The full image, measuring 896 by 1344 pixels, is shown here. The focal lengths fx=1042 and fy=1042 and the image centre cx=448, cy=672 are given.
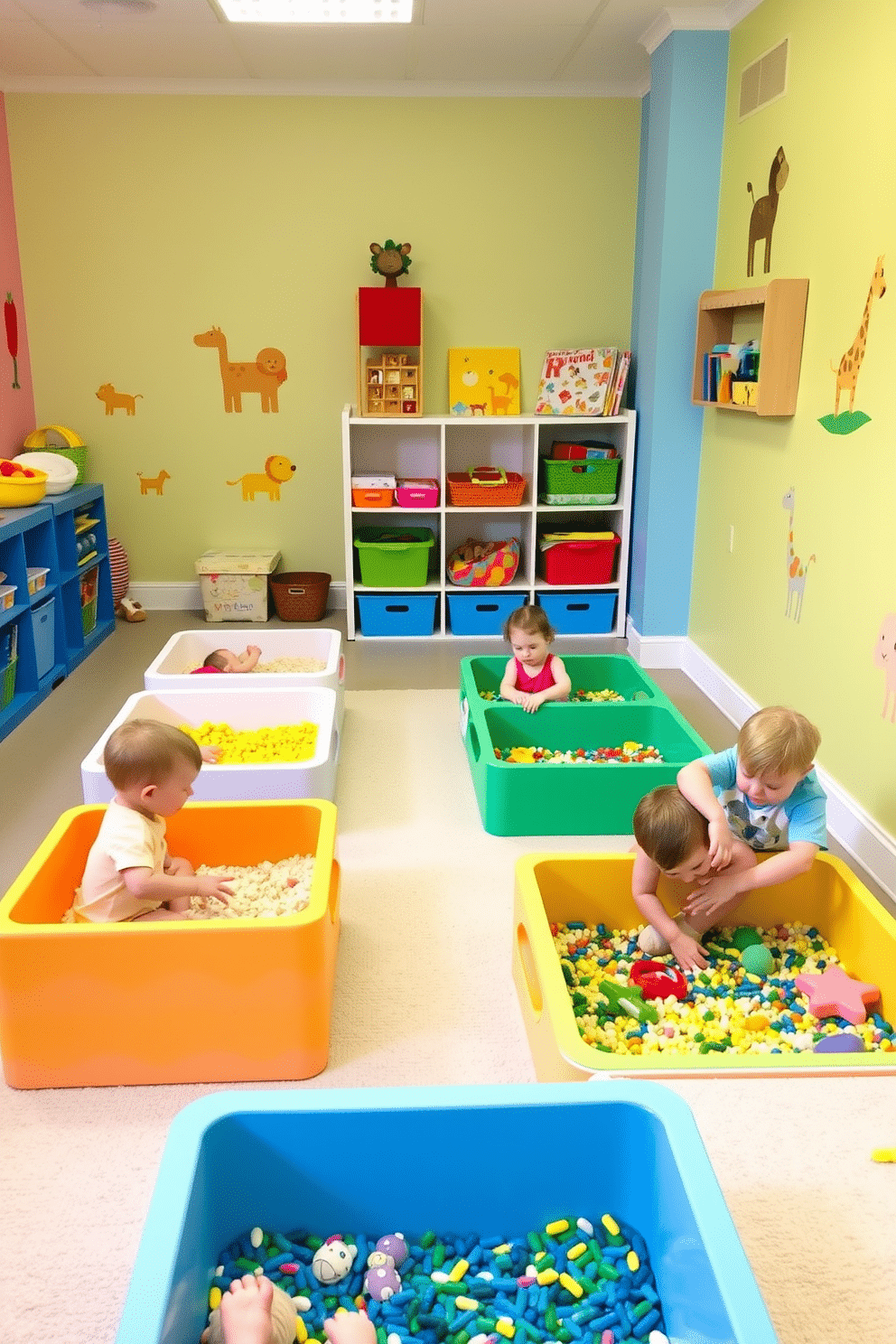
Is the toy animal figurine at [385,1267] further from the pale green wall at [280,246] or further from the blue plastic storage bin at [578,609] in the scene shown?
the pale green wall at [280,246]

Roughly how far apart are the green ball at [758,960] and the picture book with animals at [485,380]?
3.29 m

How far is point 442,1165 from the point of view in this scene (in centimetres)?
128

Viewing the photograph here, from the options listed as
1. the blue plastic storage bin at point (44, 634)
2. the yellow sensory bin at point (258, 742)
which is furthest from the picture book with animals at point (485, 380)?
the yellow sensory bin at point (258, 742)

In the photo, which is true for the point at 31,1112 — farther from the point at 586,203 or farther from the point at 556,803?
the point at 586,203

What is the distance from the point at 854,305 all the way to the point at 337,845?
6.41ft

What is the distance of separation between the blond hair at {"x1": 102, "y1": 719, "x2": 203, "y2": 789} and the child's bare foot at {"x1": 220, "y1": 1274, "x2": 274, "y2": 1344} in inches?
38.2

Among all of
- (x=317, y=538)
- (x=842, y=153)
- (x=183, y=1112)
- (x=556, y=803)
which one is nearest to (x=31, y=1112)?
(x=183, y=1112)

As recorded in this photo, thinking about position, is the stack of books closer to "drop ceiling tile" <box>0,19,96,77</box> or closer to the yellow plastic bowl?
the yellow plastic bowl

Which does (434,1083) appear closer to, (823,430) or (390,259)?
(823,430)

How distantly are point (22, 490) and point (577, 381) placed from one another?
2386 mm

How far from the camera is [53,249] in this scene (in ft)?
15.5

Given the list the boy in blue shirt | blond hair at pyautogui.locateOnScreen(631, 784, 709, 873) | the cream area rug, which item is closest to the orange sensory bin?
the cream area rug

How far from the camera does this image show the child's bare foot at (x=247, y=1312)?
3.55ft

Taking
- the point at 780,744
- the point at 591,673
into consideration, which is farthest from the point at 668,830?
the point at 591,673
